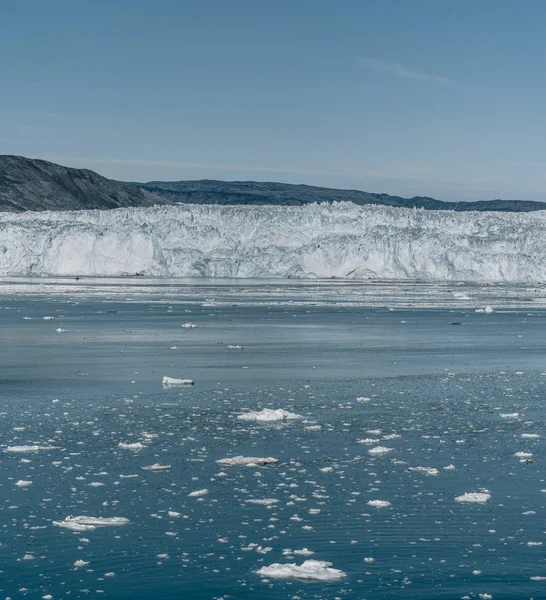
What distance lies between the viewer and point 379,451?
325 inches

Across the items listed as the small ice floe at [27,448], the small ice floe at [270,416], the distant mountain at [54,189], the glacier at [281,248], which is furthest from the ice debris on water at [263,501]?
the distant mountain at [54,189]

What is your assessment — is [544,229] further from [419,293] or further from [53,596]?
[53,596]

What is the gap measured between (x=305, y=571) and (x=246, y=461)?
2.58m

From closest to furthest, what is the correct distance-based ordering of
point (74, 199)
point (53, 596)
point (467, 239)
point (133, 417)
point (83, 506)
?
point (53, 596), point (83, 506), point (133, 417), point (467, 239), point (74, 199)

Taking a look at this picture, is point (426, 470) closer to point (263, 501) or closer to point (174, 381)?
point (263, 501)

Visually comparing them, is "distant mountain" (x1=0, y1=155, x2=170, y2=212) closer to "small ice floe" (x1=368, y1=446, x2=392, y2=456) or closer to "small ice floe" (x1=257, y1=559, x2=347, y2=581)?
"small ice floe" (x1=368, y1=446, x2=392, y2=456)

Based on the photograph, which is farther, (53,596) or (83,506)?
(83,506)

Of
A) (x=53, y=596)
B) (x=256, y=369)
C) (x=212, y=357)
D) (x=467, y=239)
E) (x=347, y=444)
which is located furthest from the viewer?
(x=467, y=239)

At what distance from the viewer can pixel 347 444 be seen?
8602 mm

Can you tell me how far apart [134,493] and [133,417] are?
3.12m

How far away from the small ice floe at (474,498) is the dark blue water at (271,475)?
61 millimetres

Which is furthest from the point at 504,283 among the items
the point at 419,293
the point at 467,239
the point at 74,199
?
the point at 74,199

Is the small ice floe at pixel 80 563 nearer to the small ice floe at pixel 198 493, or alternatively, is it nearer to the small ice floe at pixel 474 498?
the small ice floe at pixel 198 493

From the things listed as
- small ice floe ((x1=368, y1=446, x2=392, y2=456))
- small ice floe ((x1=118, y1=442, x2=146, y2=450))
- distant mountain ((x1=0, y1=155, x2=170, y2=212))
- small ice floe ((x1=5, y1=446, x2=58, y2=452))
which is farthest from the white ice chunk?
distant mountain ((x1=0, y1=155, x2=170, y2=212))
